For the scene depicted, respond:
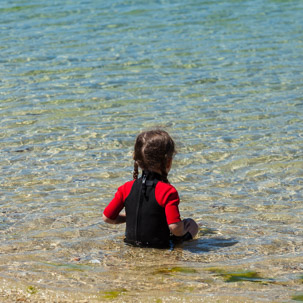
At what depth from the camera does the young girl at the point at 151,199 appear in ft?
14.4

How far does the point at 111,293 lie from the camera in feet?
11.9

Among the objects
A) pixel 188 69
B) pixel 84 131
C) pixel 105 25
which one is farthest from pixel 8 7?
pixel 84 131

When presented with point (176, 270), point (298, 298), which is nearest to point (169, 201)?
point (176, 270)

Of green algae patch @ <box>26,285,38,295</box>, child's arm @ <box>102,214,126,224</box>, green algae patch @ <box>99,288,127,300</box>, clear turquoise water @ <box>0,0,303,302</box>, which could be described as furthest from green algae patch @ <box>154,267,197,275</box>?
green algae patch @ <box>26,285,38,295</box>

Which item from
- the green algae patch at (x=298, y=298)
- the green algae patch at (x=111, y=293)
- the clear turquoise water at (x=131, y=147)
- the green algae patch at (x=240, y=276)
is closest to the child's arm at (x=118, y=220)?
the clear turquoise water at (x=131, y=147)

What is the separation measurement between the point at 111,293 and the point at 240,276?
0.98 m

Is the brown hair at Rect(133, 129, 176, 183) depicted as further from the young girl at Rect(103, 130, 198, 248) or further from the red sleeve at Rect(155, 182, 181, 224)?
the red sleeve at Rect(155, 182, 181, 224)

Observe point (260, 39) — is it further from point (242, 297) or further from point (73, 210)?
point (242, 297)

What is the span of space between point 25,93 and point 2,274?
635cm

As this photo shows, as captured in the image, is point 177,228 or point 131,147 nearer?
point 177,228

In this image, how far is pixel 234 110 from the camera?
354 inches

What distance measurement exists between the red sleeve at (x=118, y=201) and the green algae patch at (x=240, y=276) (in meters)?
0.93

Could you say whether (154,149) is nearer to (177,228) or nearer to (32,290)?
(177,228)

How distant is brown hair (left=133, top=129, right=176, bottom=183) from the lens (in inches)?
173
